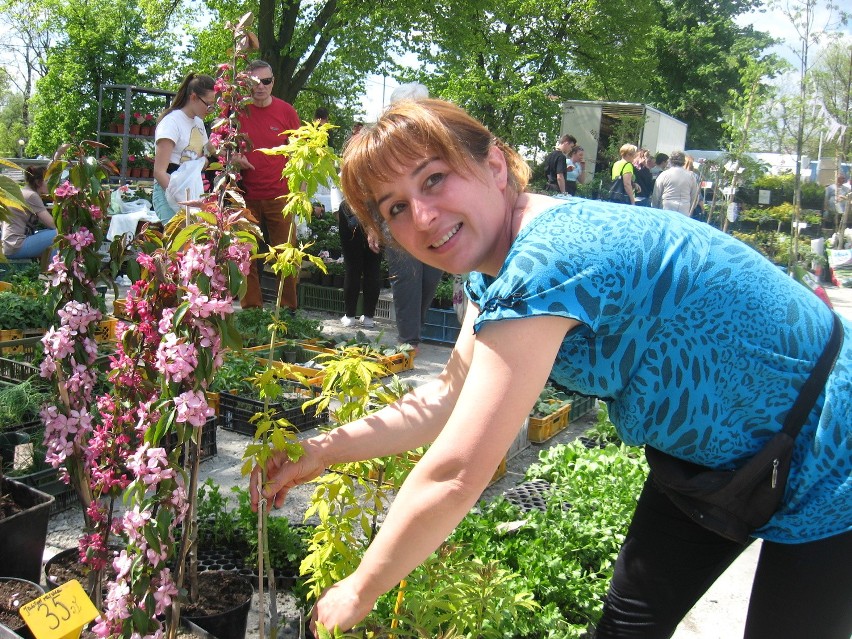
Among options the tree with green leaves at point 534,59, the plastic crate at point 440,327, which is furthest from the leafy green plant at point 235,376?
the tree with green leaves at point 534,59

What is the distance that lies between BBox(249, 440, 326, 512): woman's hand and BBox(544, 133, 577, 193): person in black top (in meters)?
9.93

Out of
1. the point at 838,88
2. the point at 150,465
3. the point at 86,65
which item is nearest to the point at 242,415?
the point at 150,465

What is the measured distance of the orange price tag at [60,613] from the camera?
1.86 meters

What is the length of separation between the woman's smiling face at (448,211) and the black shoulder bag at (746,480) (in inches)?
23.4

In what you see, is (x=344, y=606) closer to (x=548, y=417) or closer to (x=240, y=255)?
(x=240, y=255)

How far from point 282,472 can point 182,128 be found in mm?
4264

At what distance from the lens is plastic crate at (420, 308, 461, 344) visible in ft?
22.9

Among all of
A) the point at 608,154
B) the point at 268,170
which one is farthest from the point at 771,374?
the point at 608,154

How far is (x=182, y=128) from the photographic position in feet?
17.7

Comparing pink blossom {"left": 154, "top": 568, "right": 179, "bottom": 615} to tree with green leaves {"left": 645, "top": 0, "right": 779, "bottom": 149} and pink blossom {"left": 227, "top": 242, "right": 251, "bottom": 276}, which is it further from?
tree with green leaves {"left": 645, "top": 0, "right": 779, "bottom": 149}

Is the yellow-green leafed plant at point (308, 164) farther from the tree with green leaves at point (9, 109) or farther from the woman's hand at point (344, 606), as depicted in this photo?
the tree with green leaves at point (9, 109)

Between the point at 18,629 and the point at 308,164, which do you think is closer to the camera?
the point at 308,164

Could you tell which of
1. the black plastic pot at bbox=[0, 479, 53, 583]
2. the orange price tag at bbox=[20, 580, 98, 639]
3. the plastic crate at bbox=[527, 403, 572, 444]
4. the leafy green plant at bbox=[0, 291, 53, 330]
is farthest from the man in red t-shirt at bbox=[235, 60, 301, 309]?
the orange price tag at bbox=[20, 580, 98, 639]

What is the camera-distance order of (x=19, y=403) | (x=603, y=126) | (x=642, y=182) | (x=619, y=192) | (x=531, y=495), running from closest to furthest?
(x=19, y=403)
(x=531, y=495)
(x=619, y=192)
(x=642, y=182)
(x=603, y=126)
